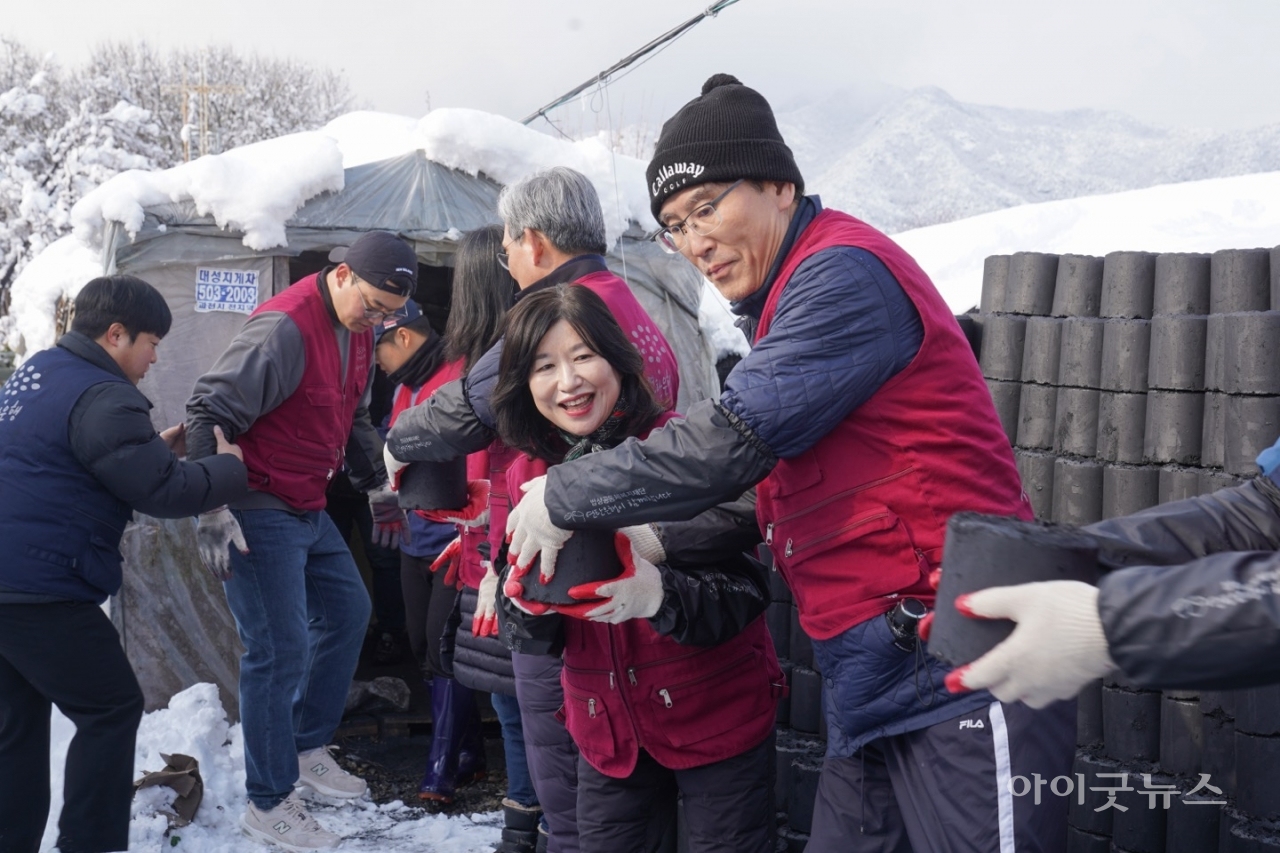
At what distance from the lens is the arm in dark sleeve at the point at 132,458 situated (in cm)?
341

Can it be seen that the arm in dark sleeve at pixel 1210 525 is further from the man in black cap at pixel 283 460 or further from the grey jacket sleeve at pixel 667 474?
the man in black cap at pixel 283 460

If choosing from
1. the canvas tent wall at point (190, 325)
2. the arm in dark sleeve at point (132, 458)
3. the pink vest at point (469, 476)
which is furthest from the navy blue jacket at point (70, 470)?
the canvas tent wall at point (190, 325)

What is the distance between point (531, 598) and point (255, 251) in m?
4.25

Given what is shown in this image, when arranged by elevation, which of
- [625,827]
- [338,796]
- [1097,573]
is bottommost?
[338,796]

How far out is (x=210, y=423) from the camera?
3.93 m

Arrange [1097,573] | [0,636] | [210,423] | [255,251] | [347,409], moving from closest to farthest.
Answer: [1097,573] → [0,636] → [210,423] → [347,409] → [255,251]

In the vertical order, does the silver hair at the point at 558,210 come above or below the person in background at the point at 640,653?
above

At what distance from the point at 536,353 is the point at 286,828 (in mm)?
2608

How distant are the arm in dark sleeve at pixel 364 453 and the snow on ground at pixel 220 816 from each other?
1306mm

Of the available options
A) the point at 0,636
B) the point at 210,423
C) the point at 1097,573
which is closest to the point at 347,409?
the point at 210,423

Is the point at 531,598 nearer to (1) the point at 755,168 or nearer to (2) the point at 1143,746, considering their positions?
(1) the point at 755,168

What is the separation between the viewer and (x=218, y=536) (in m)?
3.99

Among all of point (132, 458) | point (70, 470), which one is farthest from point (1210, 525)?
point (70, 470)

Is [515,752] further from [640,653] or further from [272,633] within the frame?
[640,653]
